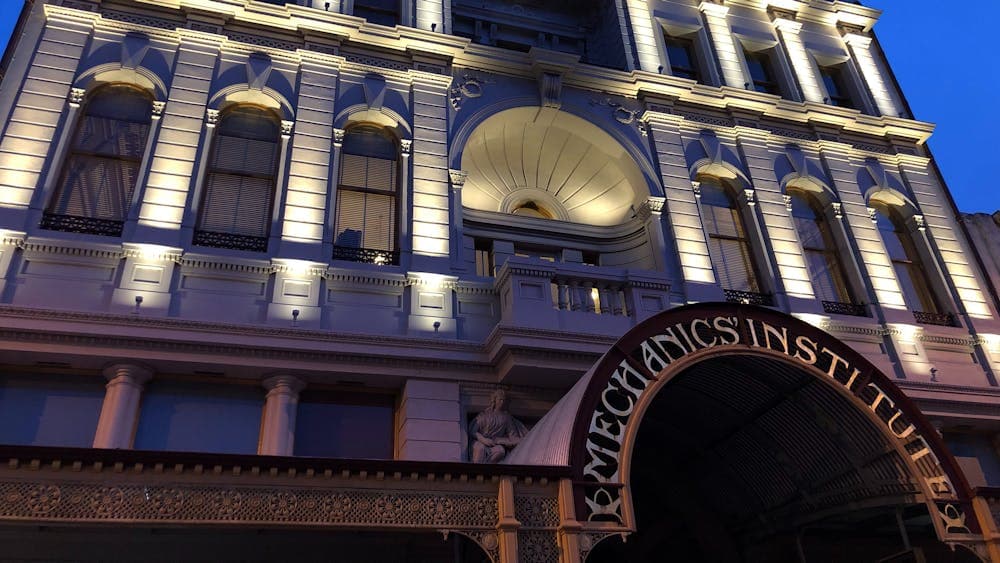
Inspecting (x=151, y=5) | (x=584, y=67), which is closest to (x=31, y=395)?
(x=151, y=5)

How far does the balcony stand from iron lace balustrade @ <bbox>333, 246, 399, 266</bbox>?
Result: 207cm

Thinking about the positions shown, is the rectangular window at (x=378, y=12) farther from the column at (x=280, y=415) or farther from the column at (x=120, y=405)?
the column at (x=120, y=405)

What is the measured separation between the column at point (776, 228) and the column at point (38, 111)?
14370 millimetres

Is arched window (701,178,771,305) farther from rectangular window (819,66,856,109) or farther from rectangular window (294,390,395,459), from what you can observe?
rectangular window (294,390,395,459)

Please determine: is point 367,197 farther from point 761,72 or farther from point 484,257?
point 761,72

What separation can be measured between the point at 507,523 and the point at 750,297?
9.88 meters

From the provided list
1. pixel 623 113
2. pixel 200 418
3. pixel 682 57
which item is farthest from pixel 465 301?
pixel 682 57

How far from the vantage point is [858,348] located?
15.6 meters

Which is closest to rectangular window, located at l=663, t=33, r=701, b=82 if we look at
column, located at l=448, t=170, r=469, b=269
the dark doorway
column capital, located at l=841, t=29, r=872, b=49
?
column capital, located at l=841, t=29, r=872, b=49

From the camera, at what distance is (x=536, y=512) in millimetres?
8250

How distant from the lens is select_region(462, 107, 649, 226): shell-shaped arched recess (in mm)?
17766

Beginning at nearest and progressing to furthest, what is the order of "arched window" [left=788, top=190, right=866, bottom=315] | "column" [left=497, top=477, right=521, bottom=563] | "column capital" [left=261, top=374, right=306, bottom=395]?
"column" [left=497, top=477, right=521, bottom=563] < "column capital" [left=261, top=374, right=306, bottom=395] < "arched window" [left=788, top=190, right=866, bottom=315]

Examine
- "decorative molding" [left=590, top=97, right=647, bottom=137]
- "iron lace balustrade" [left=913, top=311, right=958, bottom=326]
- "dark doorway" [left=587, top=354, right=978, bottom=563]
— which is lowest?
"dark doorway" [left=587, top=354, right=978, bottom=563]

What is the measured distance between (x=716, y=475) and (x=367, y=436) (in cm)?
610
